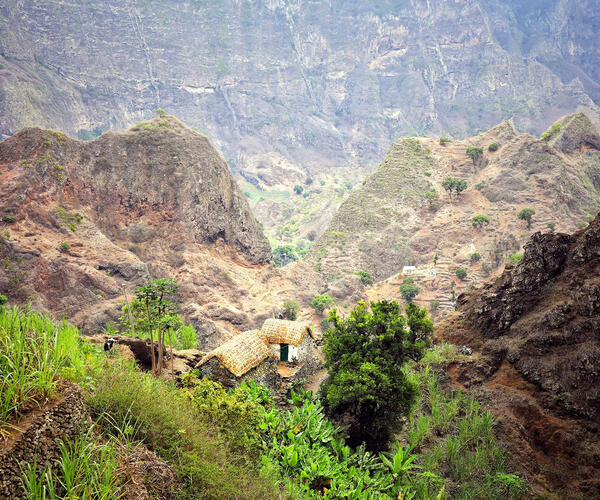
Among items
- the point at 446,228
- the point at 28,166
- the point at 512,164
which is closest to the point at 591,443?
the point at 28,166

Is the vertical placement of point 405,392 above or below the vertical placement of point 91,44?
below

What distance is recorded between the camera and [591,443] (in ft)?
46.2

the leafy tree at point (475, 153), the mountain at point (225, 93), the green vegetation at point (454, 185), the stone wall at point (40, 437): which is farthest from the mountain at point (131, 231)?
the mountain at point (225, 93)

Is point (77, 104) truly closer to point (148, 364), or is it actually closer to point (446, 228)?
point (446, 228)

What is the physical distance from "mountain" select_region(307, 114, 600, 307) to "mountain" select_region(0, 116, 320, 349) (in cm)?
1477

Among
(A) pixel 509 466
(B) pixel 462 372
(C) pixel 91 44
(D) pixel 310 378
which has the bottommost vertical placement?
A: (D) pixel 310 378

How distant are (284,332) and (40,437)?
16.3m

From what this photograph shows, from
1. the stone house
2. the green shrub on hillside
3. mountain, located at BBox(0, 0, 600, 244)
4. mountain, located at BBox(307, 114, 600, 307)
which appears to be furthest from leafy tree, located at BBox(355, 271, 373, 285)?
mountain, located at BBox(0, 0, 600, 244)

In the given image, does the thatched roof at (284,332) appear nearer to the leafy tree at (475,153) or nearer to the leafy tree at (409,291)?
the leafy tree at (409,291)

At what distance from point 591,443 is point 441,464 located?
514 cm

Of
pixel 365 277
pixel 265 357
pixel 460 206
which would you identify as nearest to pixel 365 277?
pixel 365 277

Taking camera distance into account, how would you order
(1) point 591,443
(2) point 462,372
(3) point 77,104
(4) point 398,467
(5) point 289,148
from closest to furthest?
(4) point 398,467 < (1) point 591,443 < (2) point 462,372 < (3) point 77,104 < (5) point 289,148

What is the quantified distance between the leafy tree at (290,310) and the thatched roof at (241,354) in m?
24.7

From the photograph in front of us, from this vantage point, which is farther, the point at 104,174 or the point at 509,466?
the point at 104,174
